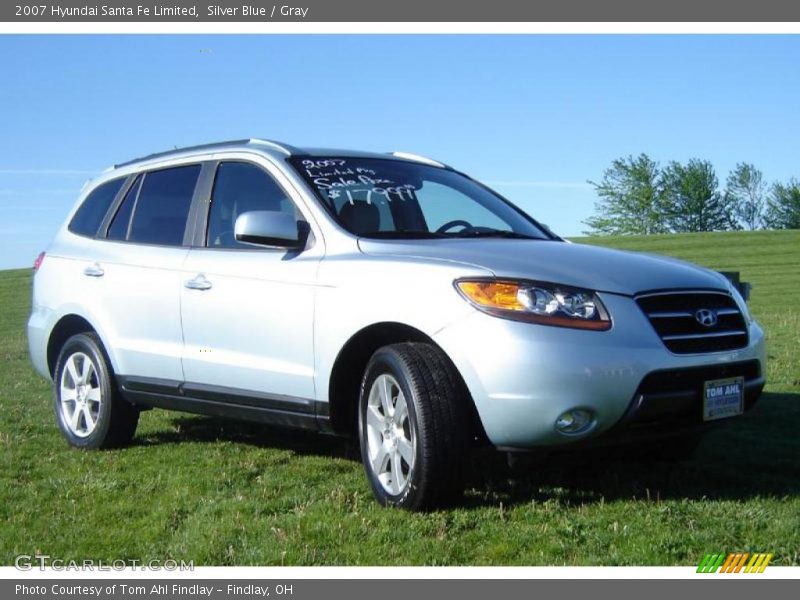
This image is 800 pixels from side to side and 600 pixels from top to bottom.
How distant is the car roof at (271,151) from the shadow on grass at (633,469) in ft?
6.45

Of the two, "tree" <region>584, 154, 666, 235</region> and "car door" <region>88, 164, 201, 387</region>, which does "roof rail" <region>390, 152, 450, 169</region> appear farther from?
"tree" <region>584, 154, 666, 235</region>

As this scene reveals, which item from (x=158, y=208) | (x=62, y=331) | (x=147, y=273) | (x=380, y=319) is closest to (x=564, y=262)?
(x=380, y=319)

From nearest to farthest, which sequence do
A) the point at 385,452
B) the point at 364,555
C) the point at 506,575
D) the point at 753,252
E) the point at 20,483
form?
the point at 506,575 < the point at 364,555 < the point at 385,452 < the point at 20,483 < the point at 753,252

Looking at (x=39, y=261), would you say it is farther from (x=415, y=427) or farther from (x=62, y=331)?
(x=415, y=427)

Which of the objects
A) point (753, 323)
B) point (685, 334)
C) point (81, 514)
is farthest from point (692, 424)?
point (81, 514)

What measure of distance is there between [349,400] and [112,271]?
2.32 metres

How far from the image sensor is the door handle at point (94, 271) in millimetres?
7058

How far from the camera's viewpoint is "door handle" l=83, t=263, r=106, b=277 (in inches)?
278

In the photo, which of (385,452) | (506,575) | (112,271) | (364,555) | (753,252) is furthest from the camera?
(753,252)

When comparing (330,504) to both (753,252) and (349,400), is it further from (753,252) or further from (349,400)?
(753,252)

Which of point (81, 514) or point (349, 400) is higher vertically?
point (349, 400)

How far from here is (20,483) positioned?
614 centimetres

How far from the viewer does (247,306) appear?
5824mm

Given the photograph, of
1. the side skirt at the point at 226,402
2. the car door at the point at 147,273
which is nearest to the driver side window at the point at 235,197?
the car door at the point at 147,273
